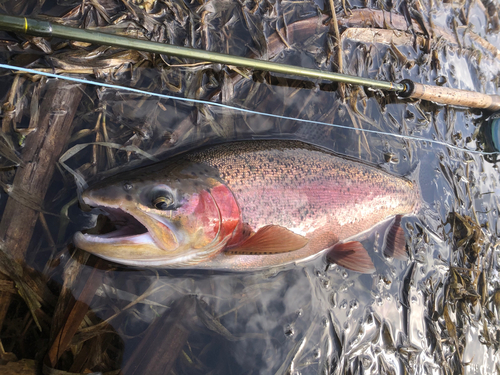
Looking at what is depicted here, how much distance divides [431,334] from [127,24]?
12.3 feet

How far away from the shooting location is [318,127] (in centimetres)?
303

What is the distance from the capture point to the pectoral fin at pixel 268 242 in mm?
2299

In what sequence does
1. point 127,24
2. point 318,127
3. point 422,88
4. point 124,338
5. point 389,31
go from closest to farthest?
point 124,338 < point 127,24 < point 318,127 < point 422,88 < point 389,31

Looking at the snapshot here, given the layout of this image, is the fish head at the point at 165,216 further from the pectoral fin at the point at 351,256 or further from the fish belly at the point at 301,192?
the pectoral fin at the point at 351,256

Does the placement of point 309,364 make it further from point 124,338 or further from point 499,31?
point 499,31

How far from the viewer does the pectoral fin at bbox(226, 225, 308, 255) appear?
2.30 m

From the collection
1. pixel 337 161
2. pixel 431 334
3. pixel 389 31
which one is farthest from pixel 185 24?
pixel 431 334

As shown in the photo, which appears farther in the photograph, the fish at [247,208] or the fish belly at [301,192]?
the fish belly at [301,192]

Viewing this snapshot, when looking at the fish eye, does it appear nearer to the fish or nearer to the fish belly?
the fish

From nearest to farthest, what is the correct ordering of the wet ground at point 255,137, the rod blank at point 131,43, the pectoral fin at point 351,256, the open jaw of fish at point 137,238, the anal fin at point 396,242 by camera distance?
the rod blank at point 131,43 < the open jaw of fish at point 137,238 < the wet ground at point 255,137 < the pectoral fin at point 351,256 < the anal fin at point 396,242

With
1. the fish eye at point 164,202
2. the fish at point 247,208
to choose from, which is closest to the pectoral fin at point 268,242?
the fish at point 247,208

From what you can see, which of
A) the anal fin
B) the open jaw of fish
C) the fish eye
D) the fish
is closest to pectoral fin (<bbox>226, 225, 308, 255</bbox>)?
the fish

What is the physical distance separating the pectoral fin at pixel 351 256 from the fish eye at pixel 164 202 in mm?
1460

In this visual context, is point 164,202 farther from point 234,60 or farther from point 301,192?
point 234,60
